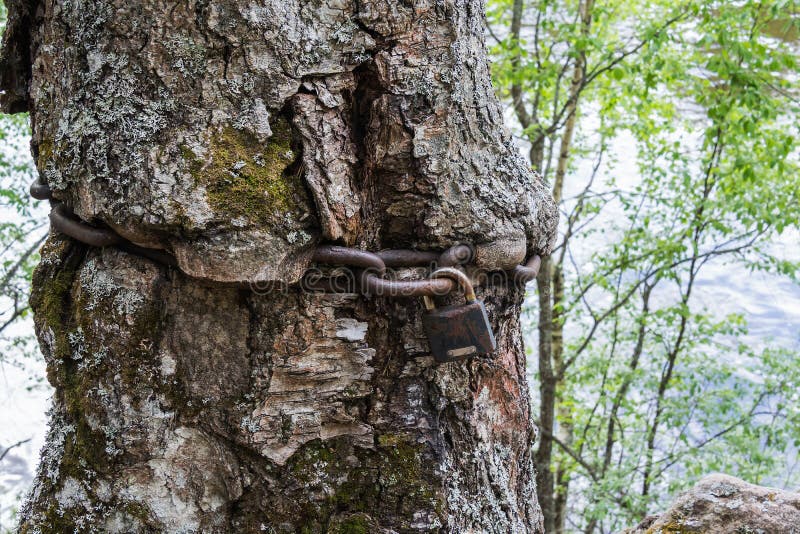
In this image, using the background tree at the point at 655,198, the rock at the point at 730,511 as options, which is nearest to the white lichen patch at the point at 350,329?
the rock at the point at 730,511

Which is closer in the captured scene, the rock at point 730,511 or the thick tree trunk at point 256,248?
the thick tree trunk at point 256,248

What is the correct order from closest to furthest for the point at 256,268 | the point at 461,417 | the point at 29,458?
the point at 256,268, the point at 461,417, the point at 29,458

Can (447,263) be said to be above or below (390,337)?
above

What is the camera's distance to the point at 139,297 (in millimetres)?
1346

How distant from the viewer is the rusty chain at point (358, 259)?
4.29ft

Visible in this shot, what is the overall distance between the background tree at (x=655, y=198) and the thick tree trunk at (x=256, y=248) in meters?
3.90

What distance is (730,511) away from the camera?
71.1 inches

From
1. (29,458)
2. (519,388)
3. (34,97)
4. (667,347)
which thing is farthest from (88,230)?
(29,458)

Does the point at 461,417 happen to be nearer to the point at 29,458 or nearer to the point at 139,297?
the point at 139,297

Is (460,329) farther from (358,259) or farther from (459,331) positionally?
(358,259)

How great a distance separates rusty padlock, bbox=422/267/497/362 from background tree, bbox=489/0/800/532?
397 cm

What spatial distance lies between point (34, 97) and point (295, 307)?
0.79m

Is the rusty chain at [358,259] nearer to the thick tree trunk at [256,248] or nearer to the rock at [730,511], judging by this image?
the thick tree trunk at [256,248]

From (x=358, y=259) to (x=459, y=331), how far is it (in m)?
0.27
